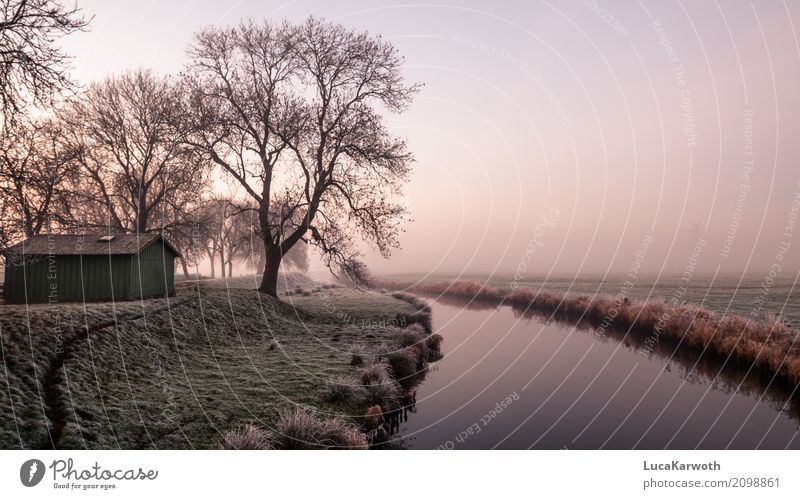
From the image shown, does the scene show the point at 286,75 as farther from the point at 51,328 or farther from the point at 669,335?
the point at 669,335

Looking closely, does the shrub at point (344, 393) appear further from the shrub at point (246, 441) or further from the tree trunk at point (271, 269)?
the tree trunk at point (271, 269)

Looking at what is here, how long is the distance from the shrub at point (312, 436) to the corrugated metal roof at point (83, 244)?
15687 mm

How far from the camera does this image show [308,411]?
9.20 m

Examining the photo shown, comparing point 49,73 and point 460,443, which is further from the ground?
point 49,73

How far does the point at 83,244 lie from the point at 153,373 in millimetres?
12255

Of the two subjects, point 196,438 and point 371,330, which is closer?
point 196,438

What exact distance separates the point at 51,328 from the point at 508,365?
14647 mm

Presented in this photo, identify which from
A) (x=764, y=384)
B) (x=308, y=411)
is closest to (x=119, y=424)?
(x=308, y=411)

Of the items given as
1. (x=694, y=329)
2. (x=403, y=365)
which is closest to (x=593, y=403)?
(x=403, y=365)

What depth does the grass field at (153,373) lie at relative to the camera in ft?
24.4

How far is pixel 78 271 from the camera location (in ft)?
61.4

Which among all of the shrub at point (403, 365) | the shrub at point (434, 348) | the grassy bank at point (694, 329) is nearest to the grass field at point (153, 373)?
the shrub at point (403, 365)
